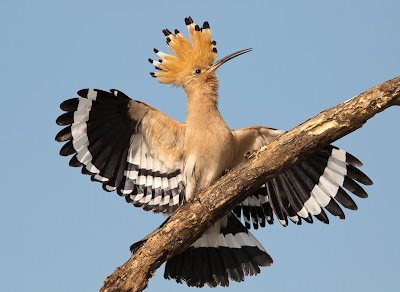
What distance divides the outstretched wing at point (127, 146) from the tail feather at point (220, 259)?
490mm

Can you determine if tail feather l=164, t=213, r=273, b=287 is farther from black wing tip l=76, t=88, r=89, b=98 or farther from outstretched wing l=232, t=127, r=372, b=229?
black wing tip l=76, t=88, r=89, b=98

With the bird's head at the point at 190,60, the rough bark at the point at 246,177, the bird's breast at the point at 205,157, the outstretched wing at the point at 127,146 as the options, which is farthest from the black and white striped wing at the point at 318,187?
the bird's head at the point at 190,60

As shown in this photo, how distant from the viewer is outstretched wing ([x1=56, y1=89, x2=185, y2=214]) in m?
4.64

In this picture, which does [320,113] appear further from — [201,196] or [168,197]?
[168,197]

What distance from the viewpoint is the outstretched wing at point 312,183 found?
4871 mm

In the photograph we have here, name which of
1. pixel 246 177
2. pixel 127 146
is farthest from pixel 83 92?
pixel 246 177

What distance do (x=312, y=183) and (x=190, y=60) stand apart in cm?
164

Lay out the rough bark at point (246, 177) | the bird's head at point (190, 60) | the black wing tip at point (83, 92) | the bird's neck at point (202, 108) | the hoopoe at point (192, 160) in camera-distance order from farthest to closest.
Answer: the bird's head at point (190, 60)
the bird's neck at point (202, 108)
the hoopoe at point (192, 160)
the black wing tip at point (83, 92)
the rough bark at point (246, 177)

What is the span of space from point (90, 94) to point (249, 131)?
155 centimetres

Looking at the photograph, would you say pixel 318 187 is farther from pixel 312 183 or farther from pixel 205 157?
pixel 205 157

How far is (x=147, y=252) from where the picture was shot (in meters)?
4.27

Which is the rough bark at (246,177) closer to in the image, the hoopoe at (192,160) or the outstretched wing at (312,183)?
the hoopoe at (192,160)

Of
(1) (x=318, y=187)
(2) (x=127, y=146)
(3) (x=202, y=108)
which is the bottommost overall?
(1) (x=318, y=187)

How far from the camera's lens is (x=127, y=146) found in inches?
193
